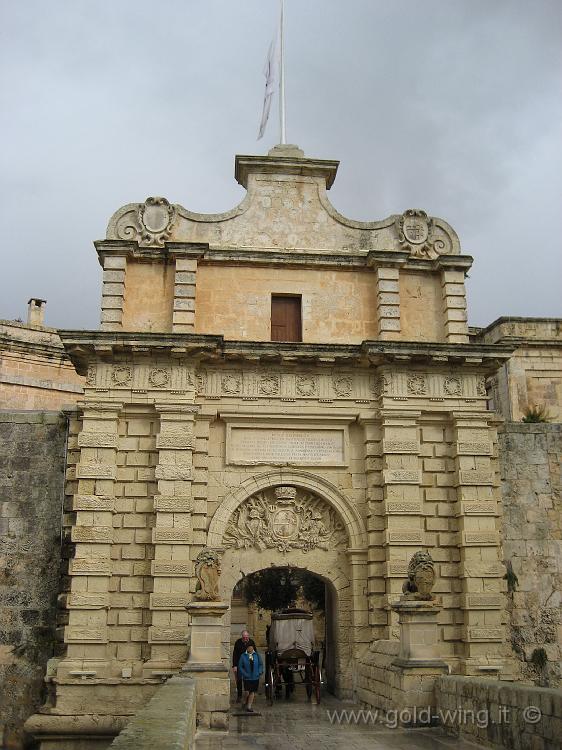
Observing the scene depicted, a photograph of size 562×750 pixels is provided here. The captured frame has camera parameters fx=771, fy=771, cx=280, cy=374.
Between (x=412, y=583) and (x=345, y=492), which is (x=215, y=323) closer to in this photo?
(x=345, y=492)

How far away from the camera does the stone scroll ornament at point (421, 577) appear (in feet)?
40.4

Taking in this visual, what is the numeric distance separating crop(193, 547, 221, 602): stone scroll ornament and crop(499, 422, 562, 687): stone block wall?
699 cm

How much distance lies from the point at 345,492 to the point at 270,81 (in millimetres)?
10451

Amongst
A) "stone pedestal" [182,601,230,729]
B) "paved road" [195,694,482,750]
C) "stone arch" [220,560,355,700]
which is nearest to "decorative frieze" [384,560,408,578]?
"stone arch" [220,560,355,700]

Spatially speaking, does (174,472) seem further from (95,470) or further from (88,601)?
(88,601)

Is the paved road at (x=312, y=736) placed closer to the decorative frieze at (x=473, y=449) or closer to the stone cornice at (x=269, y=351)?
the decorative frieze at (x=473, y=449)

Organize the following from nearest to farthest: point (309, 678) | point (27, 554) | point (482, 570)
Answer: point (482, 570)
point (309, 678)
point (27, 554)

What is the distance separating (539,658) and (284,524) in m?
6.03

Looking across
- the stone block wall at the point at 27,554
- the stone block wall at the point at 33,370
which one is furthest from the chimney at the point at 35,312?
the stone block wall at the point at 27,554

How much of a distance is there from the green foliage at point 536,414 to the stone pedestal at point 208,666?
1049 centimetres

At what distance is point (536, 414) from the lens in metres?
20.0

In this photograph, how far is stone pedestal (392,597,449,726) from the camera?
1128 cm

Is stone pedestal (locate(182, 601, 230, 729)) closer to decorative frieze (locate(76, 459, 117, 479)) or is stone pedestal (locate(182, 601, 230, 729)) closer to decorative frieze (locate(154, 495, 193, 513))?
decorative frieze (locate(154, 495, 193, 513))

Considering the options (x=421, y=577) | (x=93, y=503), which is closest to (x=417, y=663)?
(x=421, y=577)
